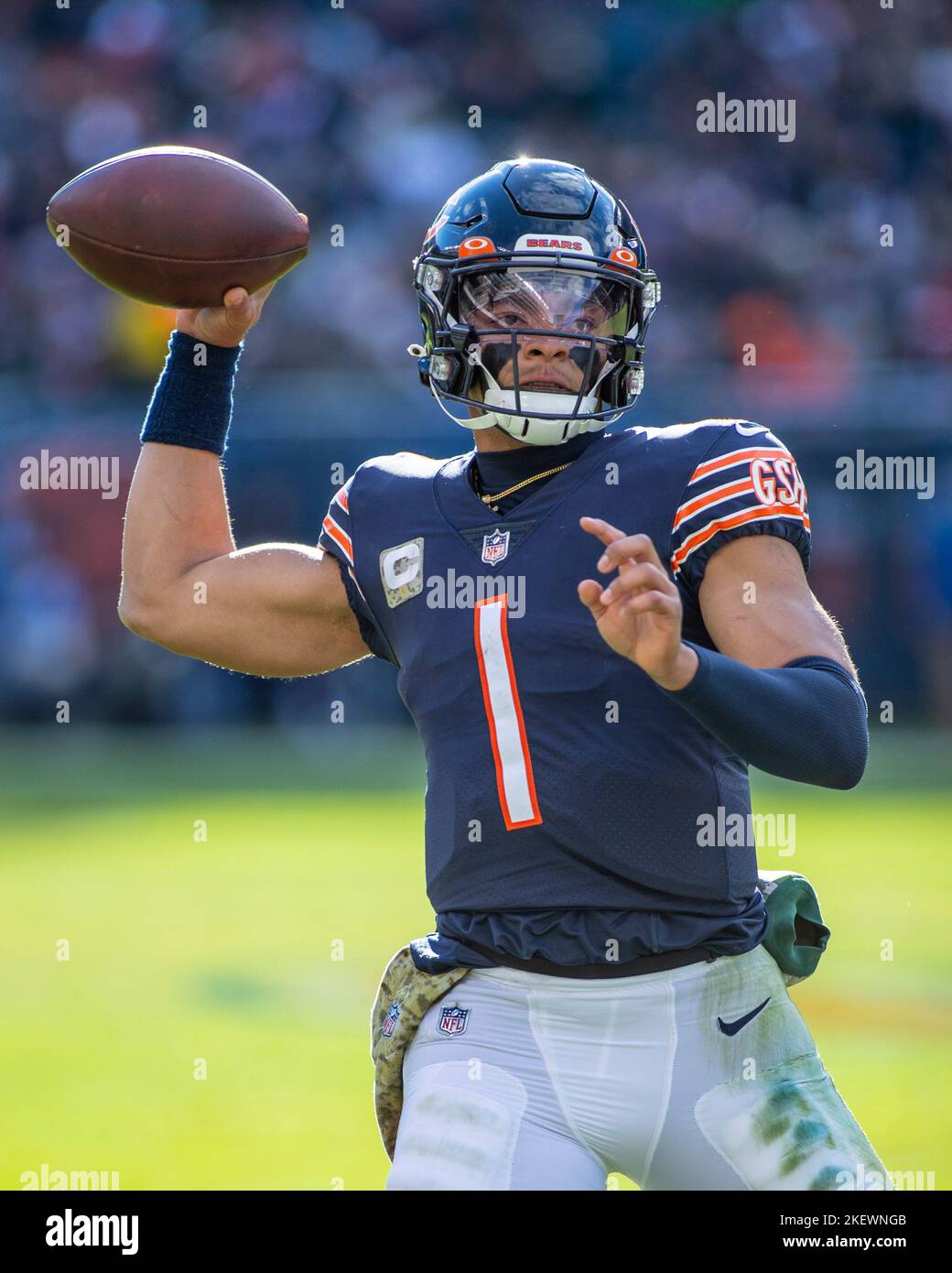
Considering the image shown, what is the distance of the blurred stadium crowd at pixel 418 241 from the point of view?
11078mm

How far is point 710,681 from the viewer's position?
2.05 m

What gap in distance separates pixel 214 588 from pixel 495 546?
0.53m

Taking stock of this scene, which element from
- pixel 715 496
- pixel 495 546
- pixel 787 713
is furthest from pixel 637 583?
pixel 495 546

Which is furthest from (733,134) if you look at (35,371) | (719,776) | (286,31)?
(719,776)

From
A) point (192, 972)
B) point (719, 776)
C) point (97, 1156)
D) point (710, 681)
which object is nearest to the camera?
point (710, 681)

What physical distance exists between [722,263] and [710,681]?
1099 cm

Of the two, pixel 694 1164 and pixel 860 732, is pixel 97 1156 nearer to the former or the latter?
pixel 694 1164

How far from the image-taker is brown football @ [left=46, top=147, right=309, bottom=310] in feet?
9.55

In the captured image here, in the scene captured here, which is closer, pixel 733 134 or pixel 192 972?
pixel 192 972

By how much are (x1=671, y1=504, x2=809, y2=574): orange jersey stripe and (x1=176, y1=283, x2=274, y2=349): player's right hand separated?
94 cm
